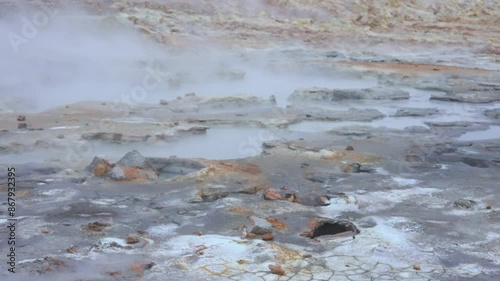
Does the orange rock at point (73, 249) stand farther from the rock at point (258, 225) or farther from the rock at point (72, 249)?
the rock at point (258, 225)

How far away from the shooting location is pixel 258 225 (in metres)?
4.41

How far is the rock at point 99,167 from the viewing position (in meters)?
5.75

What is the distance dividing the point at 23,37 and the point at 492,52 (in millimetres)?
10380

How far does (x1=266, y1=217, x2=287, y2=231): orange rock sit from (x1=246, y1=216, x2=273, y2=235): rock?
0.20 feet

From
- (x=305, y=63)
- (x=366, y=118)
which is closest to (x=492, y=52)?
(x=305, y=63)

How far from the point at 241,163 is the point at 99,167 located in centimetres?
122

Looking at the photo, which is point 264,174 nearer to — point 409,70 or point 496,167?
point 496,167

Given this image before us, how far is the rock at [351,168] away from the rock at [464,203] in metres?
1.23

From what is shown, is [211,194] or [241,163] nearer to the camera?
[211,194]

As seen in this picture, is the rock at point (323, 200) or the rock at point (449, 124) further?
the rock at point (449, 124)

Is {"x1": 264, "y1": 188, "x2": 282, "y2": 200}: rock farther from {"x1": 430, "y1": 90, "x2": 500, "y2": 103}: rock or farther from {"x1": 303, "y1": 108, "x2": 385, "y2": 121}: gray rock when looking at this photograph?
{"x1": 430, "y1": 90, "x2": 500, "y2": 103}: rock

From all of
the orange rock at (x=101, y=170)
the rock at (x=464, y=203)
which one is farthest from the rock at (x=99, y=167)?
the rock at (x=464, y=203)

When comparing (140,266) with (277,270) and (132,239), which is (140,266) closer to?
(132,239)

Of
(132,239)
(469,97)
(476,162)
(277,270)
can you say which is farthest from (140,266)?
(469,97)
